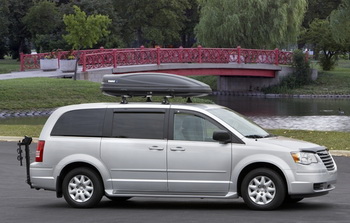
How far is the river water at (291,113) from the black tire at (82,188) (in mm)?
25916

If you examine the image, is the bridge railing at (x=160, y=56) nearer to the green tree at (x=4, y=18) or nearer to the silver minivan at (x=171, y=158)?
the green tree at (x=4, y=18)

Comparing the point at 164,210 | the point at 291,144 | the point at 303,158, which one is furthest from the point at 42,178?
the point at 303,158

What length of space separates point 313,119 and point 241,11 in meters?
27.2

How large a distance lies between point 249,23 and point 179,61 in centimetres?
1051

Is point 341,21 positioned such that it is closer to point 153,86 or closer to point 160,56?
point 160,56

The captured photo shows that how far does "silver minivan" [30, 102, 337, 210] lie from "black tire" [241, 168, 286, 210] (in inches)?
0.5

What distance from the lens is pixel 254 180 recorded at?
12109mm

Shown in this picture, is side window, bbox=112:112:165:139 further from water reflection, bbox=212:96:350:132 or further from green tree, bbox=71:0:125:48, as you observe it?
green tree, bbox=71:0:125:48

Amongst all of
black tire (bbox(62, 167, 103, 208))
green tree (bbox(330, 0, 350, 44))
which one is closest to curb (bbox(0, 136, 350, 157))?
black tire (bbox(62, 167, 103, 208))

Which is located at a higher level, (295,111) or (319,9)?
(319,9)

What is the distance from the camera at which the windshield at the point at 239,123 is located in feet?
41.2

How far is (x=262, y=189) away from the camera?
39.9 feet

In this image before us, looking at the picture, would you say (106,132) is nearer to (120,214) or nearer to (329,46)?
(120,214)

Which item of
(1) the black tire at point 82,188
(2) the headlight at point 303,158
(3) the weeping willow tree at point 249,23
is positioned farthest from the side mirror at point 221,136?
(3) the weeping willow tree at point 249,23
